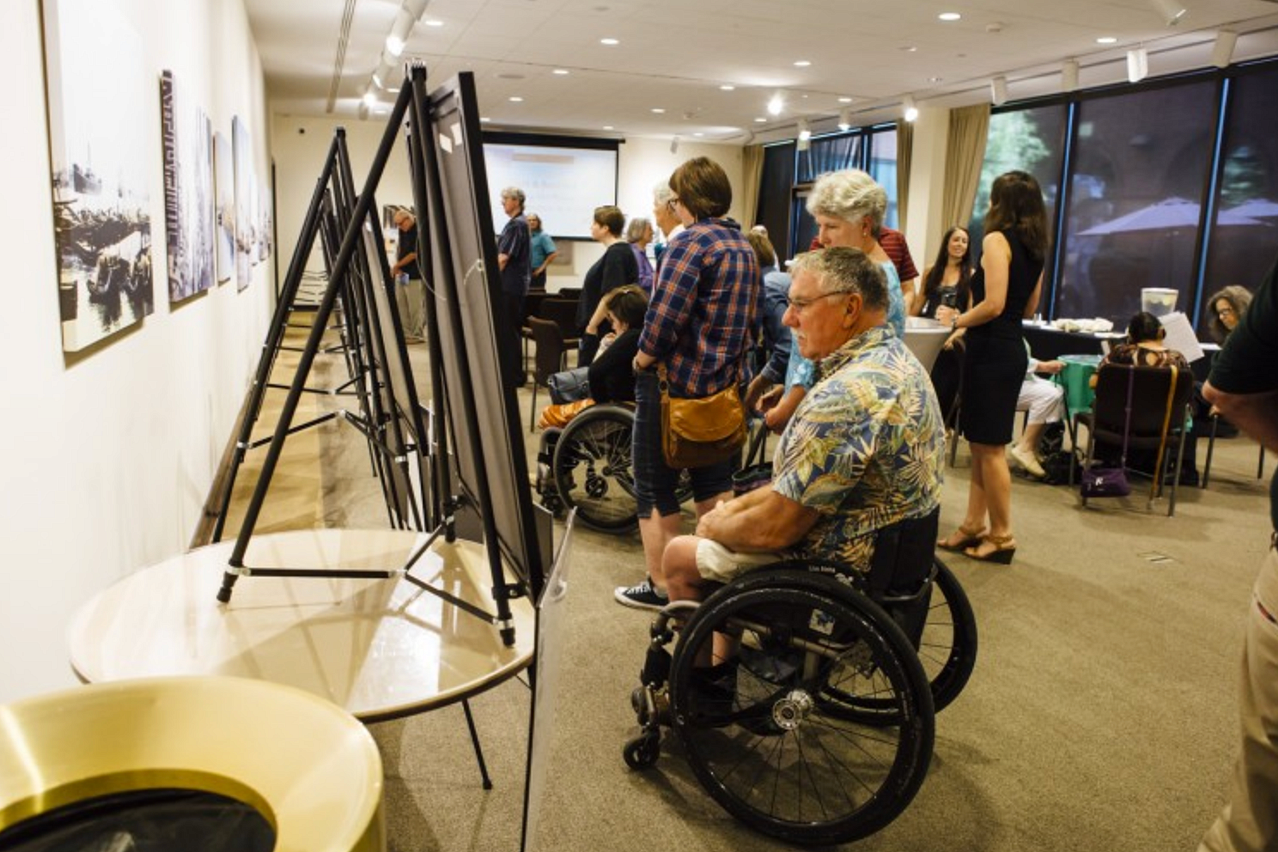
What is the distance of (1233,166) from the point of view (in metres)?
7.92

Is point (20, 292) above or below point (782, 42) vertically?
below

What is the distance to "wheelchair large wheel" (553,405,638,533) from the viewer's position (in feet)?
12.3

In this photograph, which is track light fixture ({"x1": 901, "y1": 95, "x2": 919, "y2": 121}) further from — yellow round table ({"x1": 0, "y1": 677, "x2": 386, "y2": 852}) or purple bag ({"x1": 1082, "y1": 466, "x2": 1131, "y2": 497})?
yellow round table ({"x1": 0, "y1": 677, "x2": 386, "y2": 852})

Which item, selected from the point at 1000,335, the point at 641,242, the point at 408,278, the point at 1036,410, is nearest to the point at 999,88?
the point at 641,242

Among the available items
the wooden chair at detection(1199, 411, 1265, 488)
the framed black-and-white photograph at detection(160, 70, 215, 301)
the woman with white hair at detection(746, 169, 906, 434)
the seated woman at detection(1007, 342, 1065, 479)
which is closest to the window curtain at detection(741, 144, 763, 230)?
the seated woman at detection(1007, 342, 1065, 479)

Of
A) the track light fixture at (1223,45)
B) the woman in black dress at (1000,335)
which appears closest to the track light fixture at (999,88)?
the track light fixture at (1223,45)

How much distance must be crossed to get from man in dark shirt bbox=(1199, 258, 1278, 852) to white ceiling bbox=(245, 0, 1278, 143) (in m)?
5.60

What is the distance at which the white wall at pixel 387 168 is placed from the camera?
14.2m

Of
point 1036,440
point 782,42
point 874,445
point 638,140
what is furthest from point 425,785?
point 638,140

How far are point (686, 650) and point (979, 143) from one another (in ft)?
33.2

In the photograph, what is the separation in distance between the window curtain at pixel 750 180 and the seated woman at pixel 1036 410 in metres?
10.1

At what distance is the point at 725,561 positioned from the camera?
2.03 meters

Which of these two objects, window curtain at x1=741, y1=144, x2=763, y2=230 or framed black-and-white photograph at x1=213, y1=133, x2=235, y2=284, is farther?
window curtain at x1=741, y1=144, x2=763, y2=230

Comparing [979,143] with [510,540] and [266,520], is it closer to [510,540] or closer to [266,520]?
[266,520]
